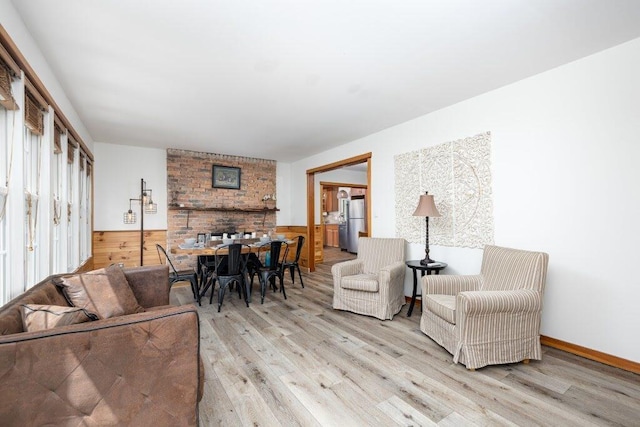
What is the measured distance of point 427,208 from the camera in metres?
3.29

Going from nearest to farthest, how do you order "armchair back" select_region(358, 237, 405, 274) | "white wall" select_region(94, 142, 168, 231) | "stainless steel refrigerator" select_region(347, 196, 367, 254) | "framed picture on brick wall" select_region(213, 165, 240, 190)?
"armchair back" select_region(358, 237, 405, 274), "white wall" select_region(94, 142, 168, 231), "framed picture on brick wall" select_region(213, 165, 240, 190), "stainless steel refrigerator" select_region(347, 196, 367, 254)

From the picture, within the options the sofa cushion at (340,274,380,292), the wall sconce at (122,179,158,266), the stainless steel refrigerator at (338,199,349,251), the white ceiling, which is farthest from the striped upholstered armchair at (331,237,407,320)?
the stainless steel refrigerator at (338,199,349,251)

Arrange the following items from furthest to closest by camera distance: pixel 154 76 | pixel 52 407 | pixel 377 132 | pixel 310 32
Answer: pixel 377 132 → pixel 154 76 → pixel 310 32 → pixel 52 407

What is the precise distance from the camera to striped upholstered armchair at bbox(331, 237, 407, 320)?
330 centimetres

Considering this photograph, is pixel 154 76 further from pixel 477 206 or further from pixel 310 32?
pixel 477 206

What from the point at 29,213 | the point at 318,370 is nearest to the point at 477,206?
the point at 318,370

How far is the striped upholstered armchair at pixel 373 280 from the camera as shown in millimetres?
3301

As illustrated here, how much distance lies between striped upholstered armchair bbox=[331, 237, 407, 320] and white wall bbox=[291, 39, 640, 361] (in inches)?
34.4

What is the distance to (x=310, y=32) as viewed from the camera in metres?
2.05

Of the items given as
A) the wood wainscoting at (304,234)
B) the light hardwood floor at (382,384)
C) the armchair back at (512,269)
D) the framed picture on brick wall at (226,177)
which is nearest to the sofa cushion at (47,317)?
the light hardwood floor at (382,384)

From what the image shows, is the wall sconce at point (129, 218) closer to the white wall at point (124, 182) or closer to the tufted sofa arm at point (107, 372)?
the white wall at point (124, 182)

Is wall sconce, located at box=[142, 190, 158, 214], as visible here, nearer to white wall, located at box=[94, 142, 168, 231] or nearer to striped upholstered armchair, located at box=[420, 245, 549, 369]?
white wall, located at box=[94, 142, 168, 231]

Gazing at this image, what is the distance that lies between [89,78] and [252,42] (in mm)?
1783

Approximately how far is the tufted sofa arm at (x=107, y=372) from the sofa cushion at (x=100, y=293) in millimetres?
786
